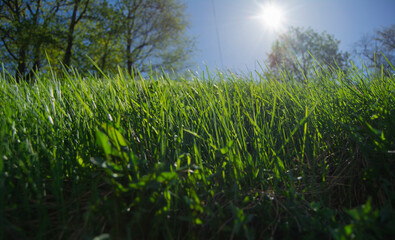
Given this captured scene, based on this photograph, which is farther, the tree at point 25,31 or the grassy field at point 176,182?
the tree at point 25,31

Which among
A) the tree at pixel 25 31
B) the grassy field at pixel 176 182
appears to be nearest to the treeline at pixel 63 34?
the tree at pixel 25 31

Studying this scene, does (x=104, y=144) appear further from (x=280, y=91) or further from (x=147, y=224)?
(x=280, y=91)

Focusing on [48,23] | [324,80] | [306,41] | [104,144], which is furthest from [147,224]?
[306,41]

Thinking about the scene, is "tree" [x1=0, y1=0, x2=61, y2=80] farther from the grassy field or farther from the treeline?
the grassy field

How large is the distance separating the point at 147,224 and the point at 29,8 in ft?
70.7

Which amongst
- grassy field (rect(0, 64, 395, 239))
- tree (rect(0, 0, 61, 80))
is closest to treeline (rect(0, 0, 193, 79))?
tree (rect(0, 0, 61, 80))

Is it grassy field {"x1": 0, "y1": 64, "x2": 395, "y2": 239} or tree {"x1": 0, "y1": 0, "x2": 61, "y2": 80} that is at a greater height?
tree {"x1": 0, "y1": 0, "x2": 61, "y2": 80}

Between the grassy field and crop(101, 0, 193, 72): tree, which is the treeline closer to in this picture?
crop(101, 0, 193, 72): tree

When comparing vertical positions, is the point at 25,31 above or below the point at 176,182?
above

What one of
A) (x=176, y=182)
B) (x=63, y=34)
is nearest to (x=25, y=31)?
(x=63, y=34)

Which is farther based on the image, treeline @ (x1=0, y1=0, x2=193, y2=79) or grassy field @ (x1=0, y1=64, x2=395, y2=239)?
treeline @ (x1=0, y1=0, x2=193, y2=79)

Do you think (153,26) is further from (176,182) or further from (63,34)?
(176,182)

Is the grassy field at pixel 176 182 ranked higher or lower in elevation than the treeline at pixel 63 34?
lower

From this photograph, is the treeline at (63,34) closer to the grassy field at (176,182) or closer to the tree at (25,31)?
the tree at (25,31)
